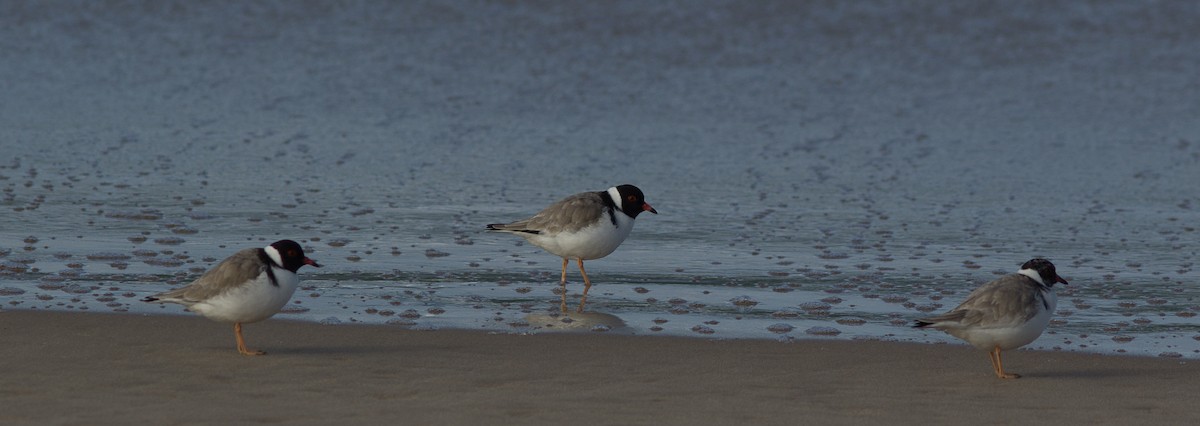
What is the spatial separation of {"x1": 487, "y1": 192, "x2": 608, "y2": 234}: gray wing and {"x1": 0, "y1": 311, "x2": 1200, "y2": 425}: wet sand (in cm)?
219

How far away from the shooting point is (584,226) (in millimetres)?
11430

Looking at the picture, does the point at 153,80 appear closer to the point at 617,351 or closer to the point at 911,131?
the point at 911,131

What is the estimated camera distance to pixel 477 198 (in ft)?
47.0

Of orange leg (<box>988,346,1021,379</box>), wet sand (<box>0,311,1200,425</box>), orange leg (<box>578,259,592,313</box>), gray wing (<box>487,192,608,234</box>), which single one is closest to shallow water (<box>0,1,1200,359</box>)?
orange leg (<box>578,259,592,313</box>)

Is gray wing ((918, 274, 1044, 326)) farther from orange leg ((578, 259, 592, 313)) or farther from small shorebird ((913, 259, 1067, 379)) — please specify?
orange leg ((578, 259, 592, 313))

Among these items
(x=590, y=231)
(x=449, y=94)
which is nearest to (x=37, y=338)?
(x=590, y=231)

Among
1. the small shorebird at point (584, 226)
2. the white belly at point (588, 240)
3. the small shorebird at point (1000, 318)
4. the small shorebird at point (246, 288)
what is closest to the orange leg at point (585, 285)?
the small shorebird at point (584, 226)

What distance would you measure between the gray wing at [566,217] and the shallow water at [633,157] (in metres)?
0.34

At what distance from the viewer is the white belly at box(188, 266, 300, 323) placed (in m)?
8.55

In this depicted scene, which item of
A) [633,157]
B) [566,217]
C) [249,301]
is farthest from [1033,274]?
[633,157]

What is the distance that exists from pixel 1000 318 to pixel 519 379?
2685 millimetres

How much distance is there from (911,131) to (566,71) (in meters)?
5.24

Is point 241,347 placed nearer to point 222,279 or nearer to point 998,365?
point 222,279

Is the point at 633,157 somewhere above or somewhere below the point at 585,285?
above
